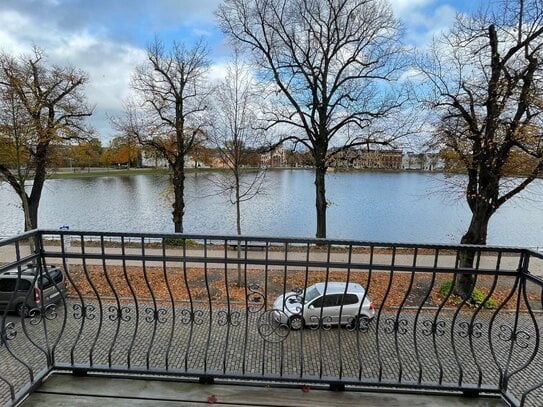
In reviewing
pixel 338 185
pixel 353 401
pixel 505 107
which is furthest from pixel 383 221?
pixel 353 401

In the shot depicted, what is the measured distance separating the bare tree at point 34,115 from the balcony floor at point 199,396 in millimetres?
13730

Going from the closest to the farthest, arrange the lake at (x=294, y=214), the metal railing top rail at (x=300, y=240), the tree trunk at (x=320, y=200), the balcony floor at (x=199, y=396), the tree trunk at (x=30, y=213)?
the metal railing top rail at (x=300, y=240)
the balcony floor at (x=199, y=396)
the tree trunk at (x=30, y=213)
the tree trunk at (x=320, y=200)
the lake at (x=294, y=214)

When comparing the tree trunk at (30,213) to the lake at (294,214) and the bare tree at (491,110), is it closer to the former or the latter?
the lake at (294,214)

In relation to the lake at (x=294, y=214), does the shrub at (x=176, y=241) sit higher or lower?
higher

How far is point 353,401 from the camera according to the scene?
6.48 feet

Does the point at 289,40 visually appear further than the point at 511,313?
Yes

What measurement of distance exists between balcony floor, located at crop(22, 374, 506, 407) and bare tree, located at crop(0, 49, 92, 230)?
13.7m

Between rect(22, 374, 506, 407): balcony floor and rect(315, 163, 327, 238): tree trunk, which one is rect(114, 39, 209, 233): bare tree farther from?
rect(22, 374, 506, 407): balcony floor

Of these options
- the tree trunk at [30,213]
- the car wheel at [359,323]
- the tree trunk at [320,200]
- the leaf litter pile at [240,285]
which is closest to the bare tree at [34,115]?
the tree trunk at [30,213]

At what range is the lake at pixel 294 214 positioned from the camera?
18234 millimetres

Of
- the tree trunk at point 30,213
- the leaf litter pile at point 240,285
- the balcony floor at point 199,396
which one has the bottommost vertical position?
the leaf litter pile at point 240,285

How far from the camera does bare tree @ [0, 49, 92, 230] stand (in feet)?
41.0

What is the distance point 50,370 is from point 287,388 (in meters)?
1.51

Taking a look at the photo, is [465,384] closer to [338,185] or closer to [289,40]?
[289,40]
